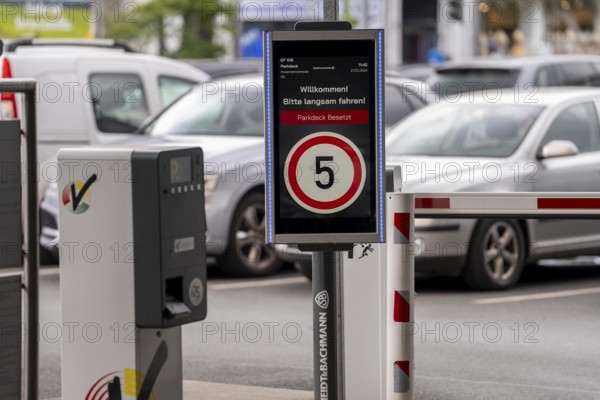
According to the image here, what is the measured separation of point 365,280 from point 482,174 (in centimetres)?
446

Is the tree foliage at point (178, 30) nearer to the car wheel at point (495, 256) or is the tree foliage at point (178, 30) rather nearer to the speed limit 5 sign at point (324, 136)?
the car wheel at point (495, 256)

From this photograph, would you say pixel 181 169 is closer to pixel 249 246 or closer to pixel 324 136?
pixel 324 136

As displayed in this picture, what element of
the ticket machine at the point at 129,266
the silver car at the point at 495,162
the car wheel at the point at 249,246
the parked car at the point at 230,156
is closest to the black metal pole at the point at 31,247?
the ticket machine at the point at 129,266

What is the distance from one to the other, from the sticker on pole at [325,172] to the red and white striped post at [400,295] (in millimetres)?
537

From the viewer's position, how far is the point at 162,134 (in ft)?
43.9

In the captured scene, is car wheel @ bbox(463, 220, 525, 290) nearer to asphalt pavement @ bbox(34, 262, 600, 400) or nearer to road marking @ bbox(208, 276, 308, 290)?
asphalt pavement @ bbox(34, 262, 600, 400)

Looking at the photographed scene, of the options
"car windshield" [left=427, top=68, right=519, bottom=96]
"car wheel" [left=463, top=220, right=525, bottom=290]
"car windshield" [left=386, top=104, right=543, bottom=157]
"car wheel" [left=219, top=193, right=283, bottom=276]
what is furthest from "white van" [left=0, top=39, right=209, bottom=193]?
"car windshield" [left=427, top=68, right=519, bottom=96]

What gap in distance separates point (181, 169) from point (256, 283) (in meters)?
6.44

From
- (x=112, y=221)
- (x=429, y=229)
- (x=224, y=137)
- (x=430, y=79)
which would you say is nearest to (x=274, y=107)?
(x=112, y=221)

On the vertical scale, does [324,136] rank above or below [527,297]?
above

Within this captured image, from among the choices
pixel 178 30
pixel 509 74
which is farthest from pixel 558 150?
pixel 178 30

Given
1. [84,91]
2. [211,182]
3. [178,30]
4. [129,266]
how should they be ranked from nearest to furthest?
[129,266] < [211,182] < [84,91] < [178,30]

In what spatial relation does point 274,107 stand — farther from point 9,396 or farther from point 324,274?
point 9,396

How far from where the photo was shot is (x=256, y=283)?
12172 mm
